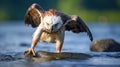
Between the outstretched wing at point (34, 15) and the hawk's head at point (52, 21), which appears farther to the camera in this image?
the outstretched wing at point (34, 15)

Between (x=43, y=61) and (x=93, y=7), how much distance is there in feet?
202

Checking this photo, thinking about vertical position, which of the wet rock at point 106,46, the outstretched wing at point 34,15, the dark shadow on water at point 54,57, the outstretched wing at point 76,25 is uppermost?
the outstretched wing at point 34,15

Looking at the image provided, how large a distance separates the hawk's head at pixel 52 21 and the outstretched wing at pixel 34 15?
2.68 feet

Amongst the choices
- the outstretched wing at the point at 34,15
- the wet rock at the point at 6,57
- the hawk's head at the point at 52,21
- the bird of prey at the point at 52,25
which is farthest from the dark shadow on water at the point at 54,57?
the outstretched wing at the point at 34,15

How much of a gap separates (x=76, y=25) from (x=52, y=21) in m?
1.76

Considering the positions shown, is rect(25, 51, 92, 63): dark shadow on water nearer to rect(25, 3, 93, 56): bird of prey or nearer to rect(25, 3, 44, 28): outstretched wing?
rect(25, 3, 93, 56): bird of prey

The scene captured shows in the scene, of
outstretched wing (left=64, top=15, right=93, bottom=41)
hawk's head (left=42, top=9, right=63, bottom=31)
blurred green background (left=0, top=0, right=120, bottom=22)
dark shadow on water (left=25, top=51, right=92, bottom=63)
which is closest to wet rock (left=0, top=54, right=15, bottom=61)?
dark shadow on water (left=25, top=51, right=92, bottom=63)

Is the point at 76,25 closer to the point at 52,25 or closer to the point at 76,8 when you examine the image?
the point at 52,25

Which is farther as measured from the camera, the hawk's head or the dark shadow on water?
the dark shadow on water

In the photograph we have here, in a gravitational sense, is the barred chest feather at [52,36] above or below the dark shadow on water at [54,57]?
above

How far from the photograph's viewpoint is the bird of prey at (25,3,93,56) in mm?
18094

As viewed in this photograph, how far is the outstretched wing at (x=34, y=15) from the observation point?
63.2ft

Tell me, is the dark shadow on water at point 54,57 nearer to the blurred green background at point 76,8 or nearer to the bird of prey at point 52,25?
the bird of prey at point 52,25

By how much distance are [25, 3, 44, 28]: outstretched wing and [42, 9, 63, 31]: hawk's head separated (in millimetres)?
817
